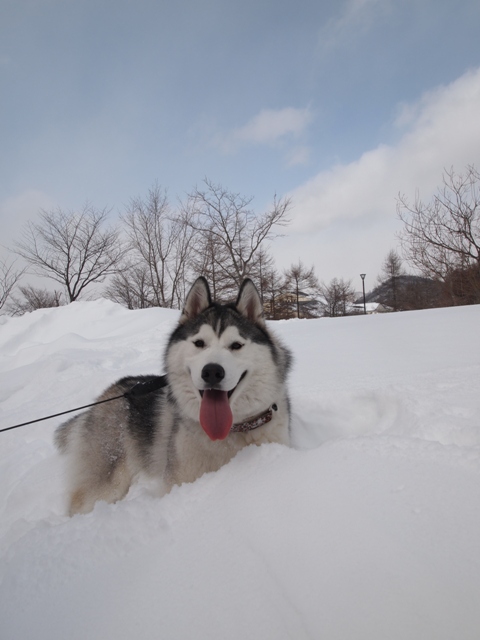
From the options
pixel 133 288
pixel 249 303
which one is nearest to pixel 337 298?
pixel 133 288

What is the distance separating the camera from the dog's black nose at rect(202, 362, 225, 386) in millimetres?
1775

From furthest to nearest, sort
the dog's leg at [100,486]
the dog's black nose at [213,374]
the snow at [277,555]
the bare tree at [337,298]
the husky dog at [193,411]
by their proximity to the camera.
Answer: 1. the bare tree at [337,298]
2. the dog's leg at [100,486]
3. the husky dog at [193,411]
4. the dog's black nose at [213,374]
5. the snow at [277,555]

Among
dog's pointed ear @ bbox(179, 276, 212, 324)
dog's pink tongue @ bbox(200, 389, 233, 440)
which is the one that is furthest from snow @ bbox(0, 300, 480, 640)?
dog's pointed ear @ bbox(179, 276, 212, 324)

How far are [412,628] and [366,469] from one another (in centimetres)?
65

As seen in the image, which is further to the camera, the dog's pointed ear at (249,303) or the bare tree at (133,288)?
the bare tree at (133,288)

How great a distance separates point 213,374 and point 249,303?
2.87 feet

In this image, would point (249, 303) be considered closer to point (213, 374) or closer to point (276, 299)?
point (213, 374)

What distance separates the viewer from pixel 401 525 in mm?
1014

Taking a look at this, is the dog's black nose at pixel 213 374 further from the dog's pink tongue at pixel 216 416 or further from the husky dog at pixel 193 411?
Result: the dog's pink tongue at pixel 216 416

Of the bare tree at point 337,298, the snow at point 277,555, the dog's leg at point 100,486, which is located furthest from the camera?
the bare tree at point 337,298

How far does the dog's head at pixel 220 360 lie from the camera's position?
1830 mm

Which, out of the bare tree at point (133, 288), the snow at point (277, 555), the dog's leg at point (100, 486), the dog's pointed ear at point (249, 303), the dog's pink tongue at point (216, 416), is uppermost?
the bare tree at point (133, 288)

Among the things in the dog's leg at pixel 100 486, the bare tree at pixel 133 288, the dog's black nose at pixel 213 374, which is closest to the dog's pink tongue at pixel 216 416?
the dog's black nose at pixel 213 374

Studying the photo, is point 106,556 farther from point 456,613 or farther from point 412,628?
point 456,613
